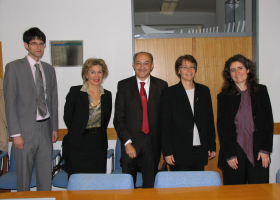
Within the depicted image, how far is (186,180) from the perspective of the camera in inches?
61.4

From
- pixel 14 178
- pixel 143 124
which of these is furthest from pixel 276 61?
pixel 14 178

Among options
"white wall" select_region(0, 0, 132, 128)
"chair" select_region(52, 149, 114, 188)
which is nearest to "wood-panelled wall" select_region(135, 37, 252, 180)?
"white wall" select_region(0, 0, 132, 128)

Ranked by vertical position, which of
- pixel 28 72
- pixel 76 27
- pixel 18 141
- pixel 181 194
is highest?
pixel 76 27

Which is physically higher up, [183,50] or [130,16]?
[130,16]

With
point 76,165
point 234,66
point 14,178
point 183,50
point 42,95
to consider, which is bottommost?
point 14,178

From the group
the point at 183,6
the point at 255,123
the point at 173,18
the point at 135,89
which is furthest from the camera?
the point at 173,18

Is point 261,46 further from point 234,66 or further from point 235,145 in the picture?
point 235,145

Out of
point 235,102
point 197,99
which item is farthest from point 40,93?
point 235,102

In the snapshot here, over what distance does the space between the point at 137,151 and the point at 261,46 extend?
8.01 ft

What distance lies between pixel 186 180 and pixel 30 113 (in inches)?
66.1

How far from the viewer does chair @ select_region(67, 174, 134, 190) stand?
152cm

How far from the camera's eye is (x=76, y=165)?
2.42m

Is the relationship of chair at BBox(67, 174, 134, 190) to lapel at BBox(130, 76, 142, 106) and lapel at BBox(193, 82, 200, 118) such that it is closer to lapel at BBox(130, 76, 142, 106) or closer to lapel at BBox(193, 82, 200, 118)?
lapel at BBox(130, 76, 142, 106)

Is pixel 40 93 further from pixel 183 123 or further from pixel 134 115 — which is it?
pixel 183 123
